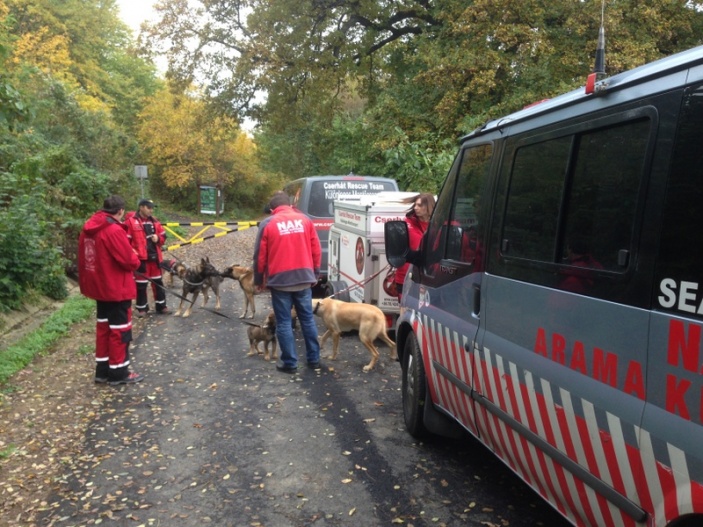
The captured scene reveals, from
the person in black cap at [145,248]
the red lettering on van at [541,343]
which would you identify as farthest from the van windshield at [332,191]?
A: the red lettering on van at [541,343]

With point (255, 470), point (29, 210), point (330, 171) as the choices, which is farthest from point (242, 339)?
point (330, 171)

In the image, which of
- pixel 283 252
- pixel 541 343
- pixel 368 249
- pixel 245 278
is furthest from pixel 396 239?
pixel 245 278

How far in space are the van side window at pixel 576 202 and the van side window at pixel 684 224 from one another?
0.60 feet

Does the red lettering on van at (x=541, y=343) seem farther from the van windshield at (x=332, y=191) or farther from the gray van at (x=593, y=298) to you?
the van windshield at (x=332, y=191)

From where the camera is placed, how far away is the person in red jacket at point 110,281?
6414 millimetres

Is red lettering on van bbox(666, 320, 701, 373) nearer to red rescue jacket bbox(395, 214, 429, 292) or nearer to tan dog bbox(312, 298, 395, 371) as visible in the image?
red rescue jacket bbox(395, 214, 429, 292)

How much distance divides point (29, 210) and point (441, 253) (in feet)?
23.9

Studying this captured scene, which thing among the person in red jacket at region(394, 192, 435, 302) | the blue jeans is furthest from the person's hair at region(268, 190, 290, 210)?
the person in red jacket at region(394, 192, 435, 302)

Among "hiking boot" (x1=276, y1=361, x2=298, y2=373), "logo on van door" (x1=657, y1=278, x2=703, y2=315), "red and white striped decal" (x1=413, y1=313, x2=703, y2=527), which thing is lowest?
"hiking boot" (x1=276, y1=361, x2=298, y2=373)

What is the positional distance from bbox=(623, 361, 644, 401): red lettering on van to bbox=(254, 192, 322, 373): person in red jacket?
16.4 feet

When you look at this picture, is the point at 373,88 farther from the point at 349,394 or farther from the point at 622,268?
the point at 622,268

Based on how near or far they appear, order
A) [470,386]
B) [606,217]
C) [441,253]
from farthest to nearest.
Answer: [441,253] < [470,386] < [606,217]

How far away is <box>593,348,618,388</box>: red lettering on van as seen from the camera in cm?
239

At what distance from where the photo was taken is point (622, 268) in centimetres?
237
